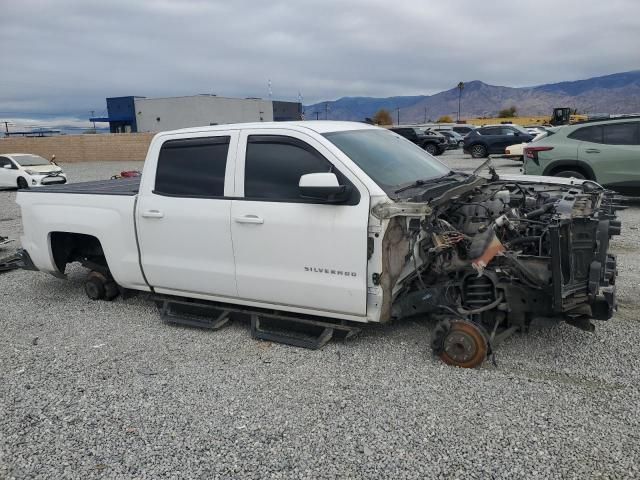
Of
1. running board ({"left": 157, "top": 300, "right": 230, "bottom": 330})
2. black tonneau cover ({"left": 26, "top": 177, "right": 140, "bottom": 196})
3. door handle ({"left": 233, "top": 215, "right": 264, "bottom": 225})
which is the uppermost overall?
black tonneau cover ({"left": 26, "top": 177, "right": 140, "bottom": 196})

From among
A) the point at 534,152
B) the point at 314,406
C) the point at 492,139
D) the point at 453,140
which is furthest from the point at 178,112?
the point at 314,406

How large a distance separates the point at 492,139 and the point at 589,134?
1705 cm

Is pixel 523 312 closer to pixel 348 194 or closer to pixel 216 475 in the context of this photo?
pixel 348 194

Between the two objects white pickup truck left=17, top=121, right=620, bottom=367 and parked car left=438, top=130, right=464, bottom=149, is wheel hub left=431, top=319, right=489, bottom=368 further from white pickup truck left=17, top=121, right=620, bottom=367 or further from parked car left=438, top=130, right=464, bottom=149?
parked car left=438, top=130, right=464, bottom=149

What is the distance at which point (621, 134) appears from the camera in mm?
9719

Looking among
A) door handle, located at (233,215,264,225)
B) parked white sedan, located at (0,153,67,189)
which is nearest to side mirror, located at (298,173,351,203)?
door handle, located at (233,215,264,225)

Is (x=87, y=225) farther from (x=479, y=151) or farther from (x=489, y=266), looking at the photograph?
(x=479, y=151)

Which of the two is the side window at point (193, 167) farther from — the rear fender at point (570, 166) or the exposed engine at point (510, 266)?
the rear fender at point (570, 166)

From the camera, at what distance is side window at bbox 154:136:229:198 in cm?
458

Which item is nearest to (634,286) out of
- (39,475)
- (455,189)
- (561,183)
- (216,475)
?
(561,183)

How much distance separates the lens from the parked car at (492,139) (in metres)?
26.3

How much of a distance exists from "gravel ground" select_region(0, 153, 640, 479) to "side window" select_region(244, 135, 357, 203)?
4.18ft

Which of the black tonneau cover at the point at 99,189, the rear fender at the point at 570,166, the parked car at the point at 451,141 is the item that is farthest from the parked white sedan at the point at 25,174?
the parked car at the point at 451,141

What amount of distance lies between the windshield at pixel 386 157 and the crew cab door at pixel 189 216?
3.20 feet
